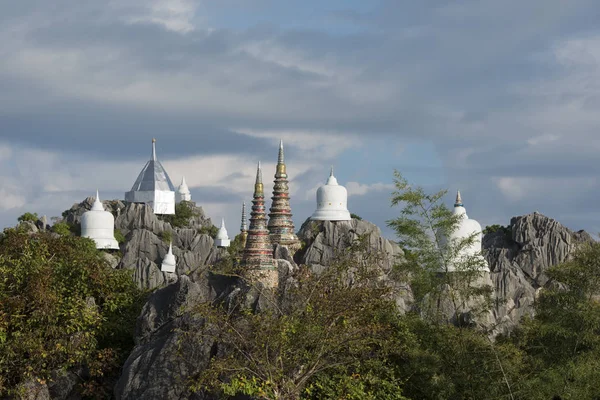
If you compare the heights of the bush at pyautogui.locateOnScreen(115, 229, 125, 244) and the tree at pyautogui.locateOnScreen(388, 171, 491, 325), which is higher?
the bush at pyautogui.locateOnScreen(115, 229, 125, 244)

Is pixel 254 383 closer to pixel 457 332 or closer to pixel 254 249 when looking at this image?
pixel 457 332

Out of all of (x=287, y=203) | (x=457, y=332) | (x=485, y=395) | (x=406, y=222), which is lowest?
(x=485, y=395)

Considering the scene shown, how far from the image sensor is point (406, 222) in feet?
91.9

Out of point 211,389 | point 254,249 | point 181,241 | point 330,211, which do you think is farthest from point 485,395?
point 181,241

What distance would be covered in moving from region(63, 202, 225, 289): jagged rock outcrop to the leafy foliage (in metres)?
35.6

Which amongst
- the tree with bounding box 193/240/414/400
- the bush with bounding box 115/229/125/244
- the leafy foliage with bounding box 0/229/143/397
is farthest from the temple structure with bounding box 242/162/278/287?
the bush with bounding box 115/229/125/244

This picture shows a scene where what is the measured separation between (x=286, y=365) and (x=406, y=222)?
6311 mm

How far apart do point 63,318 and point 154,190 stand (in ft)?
208

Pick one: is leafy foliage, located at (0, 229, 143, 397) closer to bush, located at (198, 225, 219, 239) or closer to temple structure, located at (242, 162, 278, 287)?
temple structure, located at (242, 162, 278, 287)

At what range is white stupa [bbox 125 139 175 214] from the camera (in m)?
90.9

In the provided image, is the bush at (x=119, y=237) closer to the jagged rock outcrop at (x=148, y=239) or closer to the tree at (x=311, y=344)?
the jagged rock outcrop at (x=148, y=239)

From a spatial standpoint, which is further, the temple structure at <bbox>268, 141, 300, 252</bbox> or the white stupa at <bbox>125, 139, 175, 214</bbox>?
the white stupa at <bbox>125, 139, 175, 214</bbox>

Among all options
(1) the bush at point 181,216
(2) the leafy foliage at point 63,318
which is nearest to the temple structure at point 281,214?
(2) the leafy foliage at point 63,318

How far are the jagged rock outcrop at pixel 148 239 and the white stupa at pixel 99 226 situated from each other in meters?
1.20
